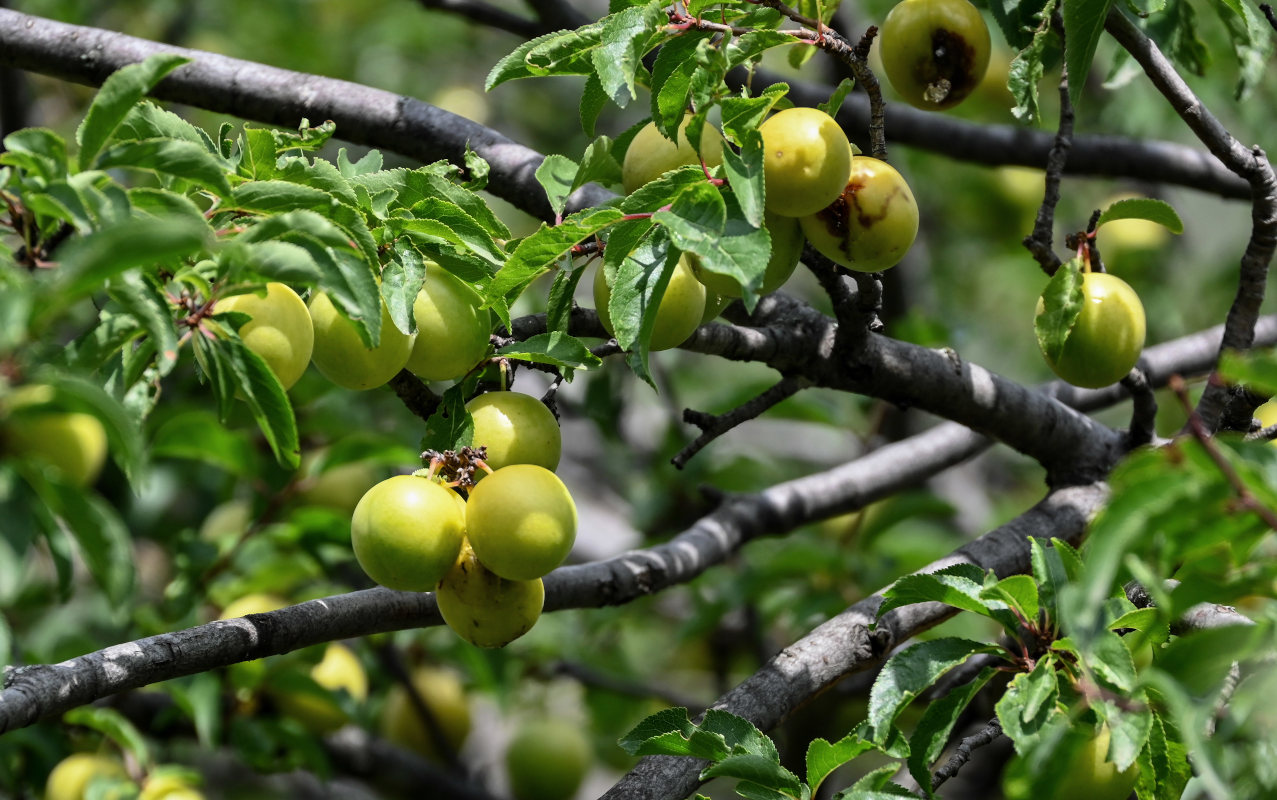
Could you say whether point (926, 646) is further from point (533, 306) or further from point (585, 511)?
point (585, 511)

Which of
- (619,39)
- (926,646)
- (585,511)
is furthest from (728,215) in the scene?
(585,511)

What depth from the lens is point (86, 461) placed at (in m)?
0.98

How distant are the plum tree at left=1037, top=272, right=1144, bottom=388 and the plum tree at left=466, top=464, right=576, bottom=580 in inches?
31.3

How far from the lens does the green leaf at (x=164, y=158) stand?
3.66ft

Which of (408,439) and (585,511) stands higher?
(408,439)

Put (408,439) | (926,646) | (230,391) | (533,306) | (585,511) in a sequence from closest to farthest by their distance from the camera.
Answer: (230,391), (926,646), (408,439), (533,306), (585,511)

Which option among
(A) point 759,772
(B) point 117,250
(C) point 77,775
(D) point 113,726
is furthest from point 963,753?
(C) point 77,775

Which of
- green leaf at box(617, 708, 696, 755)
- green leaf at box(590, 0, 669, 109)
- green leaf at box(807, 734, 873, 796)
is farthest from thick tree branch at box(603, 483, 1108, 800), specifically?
green leaf at box(590, 0, 669, 109)

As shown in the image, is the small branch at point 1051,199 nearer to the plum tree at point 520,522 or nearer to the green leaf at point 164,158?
the plum tree at point 520,522

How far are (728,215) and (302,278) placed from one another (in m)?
0.45

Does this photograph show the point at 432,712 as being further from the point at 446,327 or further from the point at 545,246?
the point at 545,246

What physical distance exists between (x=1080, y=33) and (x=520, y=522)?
1017 millimetres

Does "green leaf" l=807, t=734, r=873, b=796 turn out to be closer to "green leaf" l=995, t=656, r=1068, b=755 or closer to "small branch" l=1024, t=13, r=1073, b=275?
"green leaf" l=995, t=656, r=1068, b=755

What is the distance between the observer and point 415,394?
5.14 ft
